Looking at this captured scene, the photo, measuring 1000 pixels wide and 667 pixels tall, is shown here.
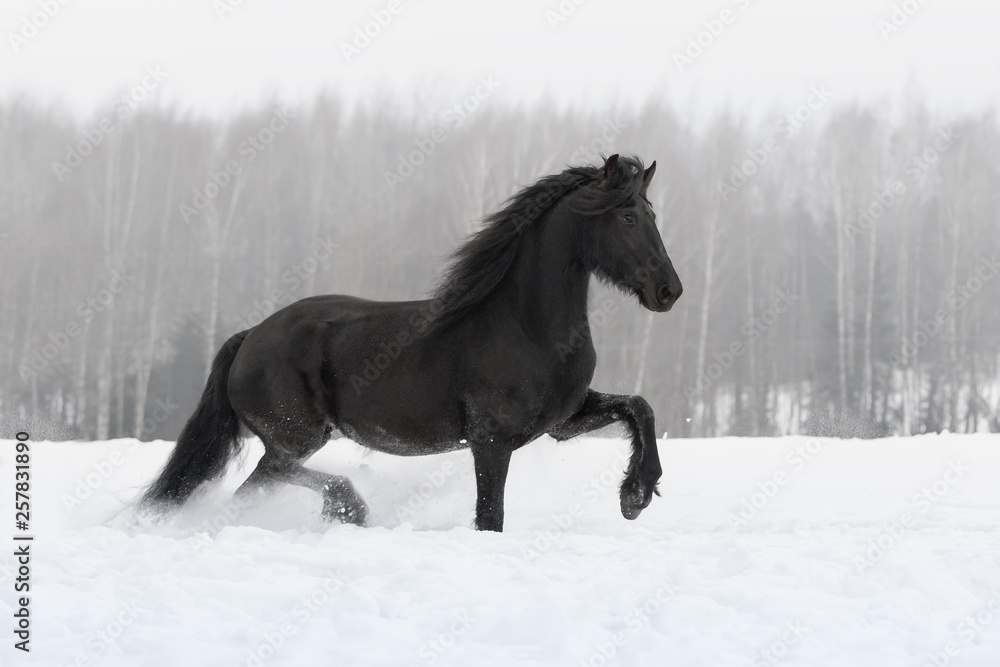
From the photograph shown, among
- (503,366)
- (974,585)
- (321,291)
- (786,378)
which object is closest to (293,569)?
(503,366)

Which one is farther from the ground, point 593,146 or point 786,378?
point 593,146

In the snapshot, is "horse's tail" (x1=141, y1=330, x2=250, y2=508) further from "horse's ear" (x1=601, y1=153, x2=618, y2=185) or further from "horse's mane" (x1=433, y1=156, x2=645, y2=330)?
"horse's ear" (x1=601, y1=153, x2=618, y2=185)

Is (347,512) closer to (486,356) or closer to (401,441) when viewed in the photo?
(401,441)

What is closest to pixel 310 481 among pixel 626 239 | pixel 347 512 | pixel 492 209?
pixel 347 512

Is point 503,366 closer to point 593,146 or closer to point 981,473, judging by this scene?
point 981,473

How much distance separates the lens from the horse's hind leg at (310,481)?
527 cm

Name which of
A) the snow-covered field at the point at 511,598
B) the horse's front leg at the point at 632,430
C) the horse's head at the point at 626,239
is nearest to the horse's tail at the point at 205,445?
the snow-covered field at the point at 511,598

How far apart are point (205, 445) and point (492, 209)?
570 inches

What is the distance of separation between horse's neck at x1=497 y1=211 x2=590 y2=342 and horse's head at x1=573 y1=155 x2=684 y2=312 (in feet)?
0.38

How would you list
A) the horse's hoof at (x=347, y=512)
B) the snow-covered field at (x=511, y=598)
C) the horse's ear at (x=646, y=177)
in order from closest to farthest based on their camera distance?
the snow-covered field at (x=511, y=598) → the horse's ear at (x=646, y=177) → the horse's hoof at (x=347, y=512)

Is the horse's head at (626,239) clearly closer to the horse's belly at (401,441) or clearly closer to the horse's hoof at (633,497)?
the horse's hoof at (633,497)

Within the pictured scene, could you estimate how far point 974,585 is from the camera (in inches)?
132

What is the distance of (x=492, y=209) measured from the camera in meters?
19.6

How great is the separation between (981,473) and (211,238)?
1650 cm
